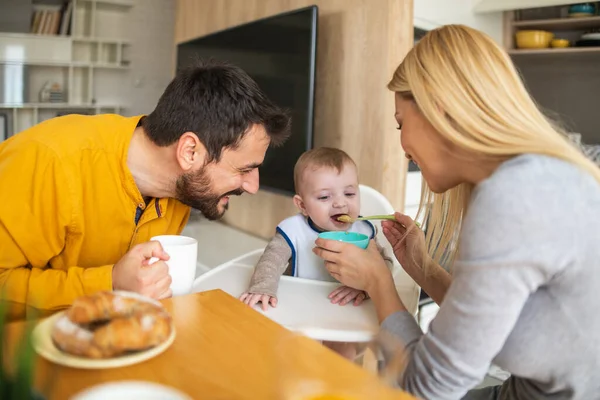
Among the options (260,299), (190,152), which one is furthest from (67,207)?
(260,299)

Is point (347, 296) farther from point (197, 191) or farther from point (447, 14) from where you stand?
point (447, 14)

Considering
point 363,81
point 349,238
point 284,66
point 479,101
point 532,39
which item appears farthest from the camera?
point 532,39

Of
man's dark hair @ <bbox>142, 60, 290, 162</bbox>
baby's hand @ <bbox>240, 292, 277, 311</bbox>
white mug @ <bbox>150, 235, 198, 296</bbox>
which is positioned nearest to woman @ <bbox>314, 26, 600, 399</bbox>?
baby's hand @ <bbox>240, 292, 277, 311</bbox>

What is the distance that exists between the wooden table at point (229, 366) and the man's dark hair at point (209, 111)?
1.89ft

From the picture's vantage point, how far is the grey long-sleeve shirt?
2.60 ft

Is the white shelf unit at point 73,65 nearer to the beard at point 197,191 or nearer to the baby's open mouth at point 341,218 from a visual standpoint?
the beard at point 197,191

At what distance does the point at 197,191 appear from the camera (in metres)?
1.47

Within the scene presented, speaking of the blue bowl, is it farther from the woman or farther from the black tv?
the black tv

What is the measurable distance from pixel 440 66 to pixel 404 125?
0.14 meters

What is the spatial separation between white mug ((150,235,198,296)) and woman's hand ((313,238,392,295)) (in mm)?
315

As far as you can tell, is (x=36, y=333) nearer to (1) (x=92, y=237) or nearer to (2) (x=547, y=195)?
(2) (x=547, y=195)

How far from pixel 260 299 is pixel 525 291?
576mm

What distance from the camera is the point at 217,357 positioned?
74 cm

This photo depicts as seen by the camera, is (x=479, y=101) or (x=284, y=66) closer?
(x=479, y=101)
